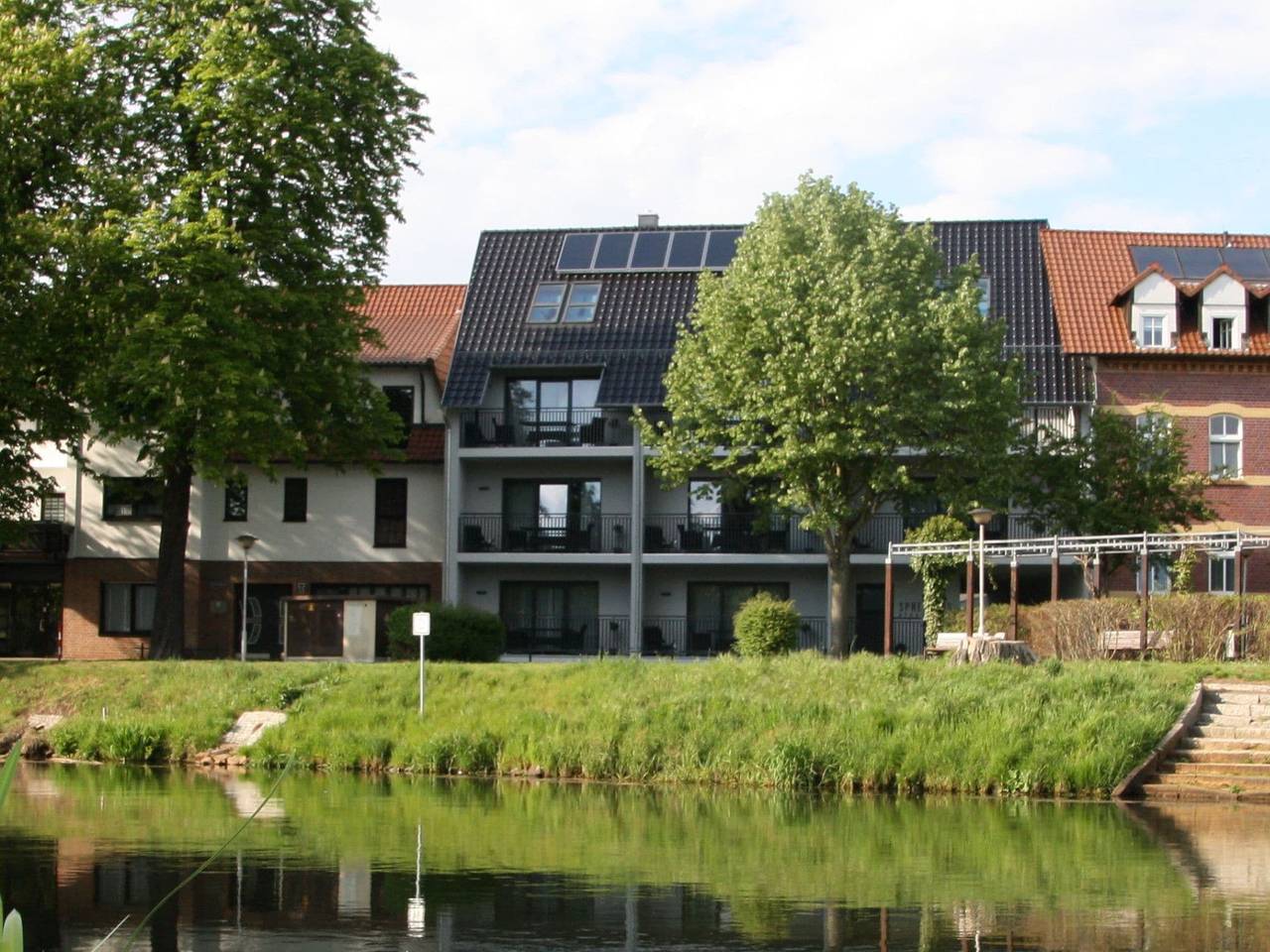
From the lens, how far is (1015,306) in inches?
1780

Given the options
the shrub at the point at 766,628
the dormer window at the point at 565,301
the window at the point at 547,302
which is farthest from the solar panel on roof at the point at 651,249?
the shrub at the point at 766,628

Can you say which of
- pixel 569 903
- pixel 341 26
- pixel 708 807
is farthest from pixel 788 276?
pixel 569 903

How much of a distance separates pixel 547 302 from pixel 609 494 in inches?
223

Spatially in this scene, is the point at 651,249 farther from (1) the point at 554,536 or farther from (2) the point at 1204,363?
(2) the point at 1204,363

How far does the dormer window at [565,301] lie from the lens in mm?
46469

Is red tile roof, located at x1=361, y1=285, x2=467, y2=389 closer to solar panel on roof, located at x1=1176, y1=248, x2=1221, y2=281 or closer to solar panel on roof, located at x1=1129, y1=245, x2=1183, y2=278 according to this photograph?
solar panel on roof, located at x1=1129, y1=245, x2=1183, y2=278

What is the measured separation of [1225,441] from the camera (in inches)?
1700

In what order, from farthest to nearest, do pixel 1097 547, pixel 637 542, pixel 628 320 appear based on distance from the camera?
pixel 628 320 → pixel 637 542 → pixel 1097 547

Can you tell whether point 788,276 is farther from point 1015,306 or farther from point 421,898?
point 421,898

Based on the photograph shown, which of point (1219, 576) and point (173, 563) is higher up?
point (1219, 576)

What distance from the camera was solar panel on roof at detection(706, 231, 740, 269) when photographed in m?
46.9

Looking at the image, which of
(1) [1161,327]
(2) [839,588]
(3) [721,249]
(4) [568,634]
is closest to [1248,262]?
(1) [1161,327]

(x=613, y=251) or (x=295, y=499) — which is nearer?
(x=295, y=499)

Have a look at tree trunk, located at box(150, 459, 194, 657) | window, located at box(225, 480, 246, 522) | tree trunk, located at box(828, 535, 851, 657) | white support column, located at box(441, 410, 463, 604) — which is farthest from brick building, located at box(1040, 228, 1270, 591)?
tree trunk, located at box(150, 459, 194, 657)
